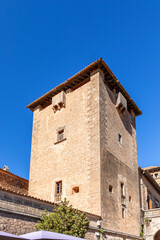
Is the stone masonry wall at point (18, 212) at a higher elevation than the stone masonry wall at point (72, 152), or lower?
lower

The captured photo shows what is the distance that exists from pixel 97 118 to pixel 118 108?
3.18 meters

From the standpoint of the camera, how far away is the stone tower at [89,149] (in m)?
14.8

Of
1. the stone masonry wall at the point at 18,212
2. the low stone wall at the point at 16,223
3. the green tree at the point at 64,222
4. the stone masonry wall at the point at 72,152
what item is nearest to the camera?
the low stone wall at the point at 16,223

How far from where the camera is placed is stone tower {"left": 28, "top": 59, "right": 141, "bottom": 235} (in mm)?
14820

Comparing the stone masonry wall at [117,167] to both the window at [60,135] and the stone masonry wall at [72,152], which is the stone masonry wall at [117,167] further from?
the window at [60,135]

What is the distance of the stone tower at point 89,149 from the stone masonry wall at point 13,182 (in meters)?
1.22

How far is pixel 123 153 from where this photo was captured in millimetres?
18047

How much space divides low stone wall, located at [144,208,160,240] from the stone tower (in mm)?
1268

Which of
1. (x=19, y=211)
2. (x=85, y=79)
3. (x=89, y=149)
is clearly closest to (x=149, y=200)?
(x=89, y=149)

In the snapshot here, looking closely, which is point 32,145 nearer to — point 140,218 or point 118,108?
point 118,108

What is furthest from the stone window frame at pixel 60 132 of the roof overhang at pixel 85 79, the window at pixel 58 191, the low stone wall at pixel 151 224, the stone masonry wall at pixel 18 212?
the low stone wall at pixel 151 224

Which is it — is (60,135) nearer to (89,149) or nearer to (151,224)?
(89,149)

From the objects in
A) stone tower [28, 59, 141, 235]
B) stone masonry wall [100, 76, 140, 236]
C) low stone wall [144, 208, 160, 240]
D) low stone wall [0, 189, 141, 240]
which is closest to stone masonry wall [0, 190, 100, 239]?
low stone wall [0, 189, 141, 240]

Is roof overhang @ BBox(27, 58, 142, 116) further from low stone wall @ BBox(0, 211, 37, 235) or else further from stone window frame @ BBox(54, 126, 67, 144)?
low stone wall @ BBox(0, 211, 37, 235)
